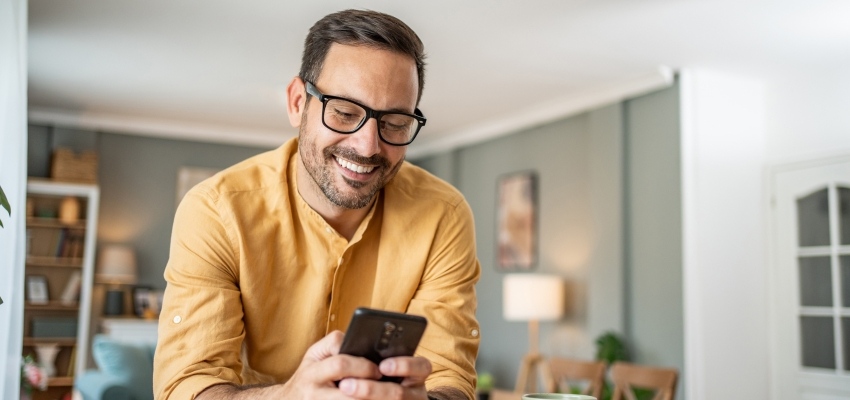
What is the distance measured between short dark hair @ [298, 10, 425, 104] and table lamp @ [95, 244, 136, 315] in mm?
6057

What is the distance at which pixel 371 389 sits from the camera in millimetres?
903

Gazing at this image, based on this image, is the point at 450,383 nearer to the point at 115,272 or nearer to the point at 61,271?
the point at 115,272

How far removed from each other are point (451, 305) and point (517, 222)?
5303 mm

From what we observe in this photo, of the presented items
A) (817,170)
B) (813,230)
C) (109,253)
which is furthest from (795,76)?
(109,253)

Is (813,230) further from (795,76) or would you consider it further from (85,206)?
(85,206)

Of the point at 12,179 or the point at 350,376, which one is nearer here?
the point at 350,376

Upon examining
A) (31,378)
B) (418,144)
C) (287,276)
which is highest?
(418,144)

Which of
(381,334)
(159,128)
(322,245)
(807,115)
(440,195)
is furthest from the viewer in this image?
(159,128)

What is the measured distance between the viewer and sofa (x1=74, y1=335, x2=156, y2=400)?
4.14 meters

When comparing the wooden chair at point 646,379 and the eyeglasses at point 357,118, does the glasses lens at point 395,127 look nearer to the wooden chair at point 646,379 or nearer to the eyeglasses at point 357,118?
the eyeglasses at point 357,118

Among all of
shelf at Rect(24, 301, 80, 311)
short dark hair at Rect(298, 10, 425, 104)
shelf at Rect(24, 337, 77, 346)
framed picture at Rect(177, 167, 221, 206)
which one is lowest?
shelf at Rect(24, 337, 77, 346)

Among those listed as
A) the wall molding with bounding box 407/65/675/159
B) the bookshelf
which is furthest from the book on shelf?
the wall molding with bounding box 407/65/675/159

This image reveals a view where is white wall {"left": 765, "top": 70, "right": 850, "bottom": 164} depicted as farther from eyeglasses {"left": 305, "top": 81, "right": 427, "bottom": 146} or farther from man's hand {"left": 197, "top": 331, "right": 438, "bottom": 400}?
man's hand {"left": 197, "top": 331, "right": 438, "bottom": 400}

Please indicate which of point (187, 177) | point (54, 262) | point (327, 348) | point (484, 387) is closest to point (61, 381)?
point (54, 262)
